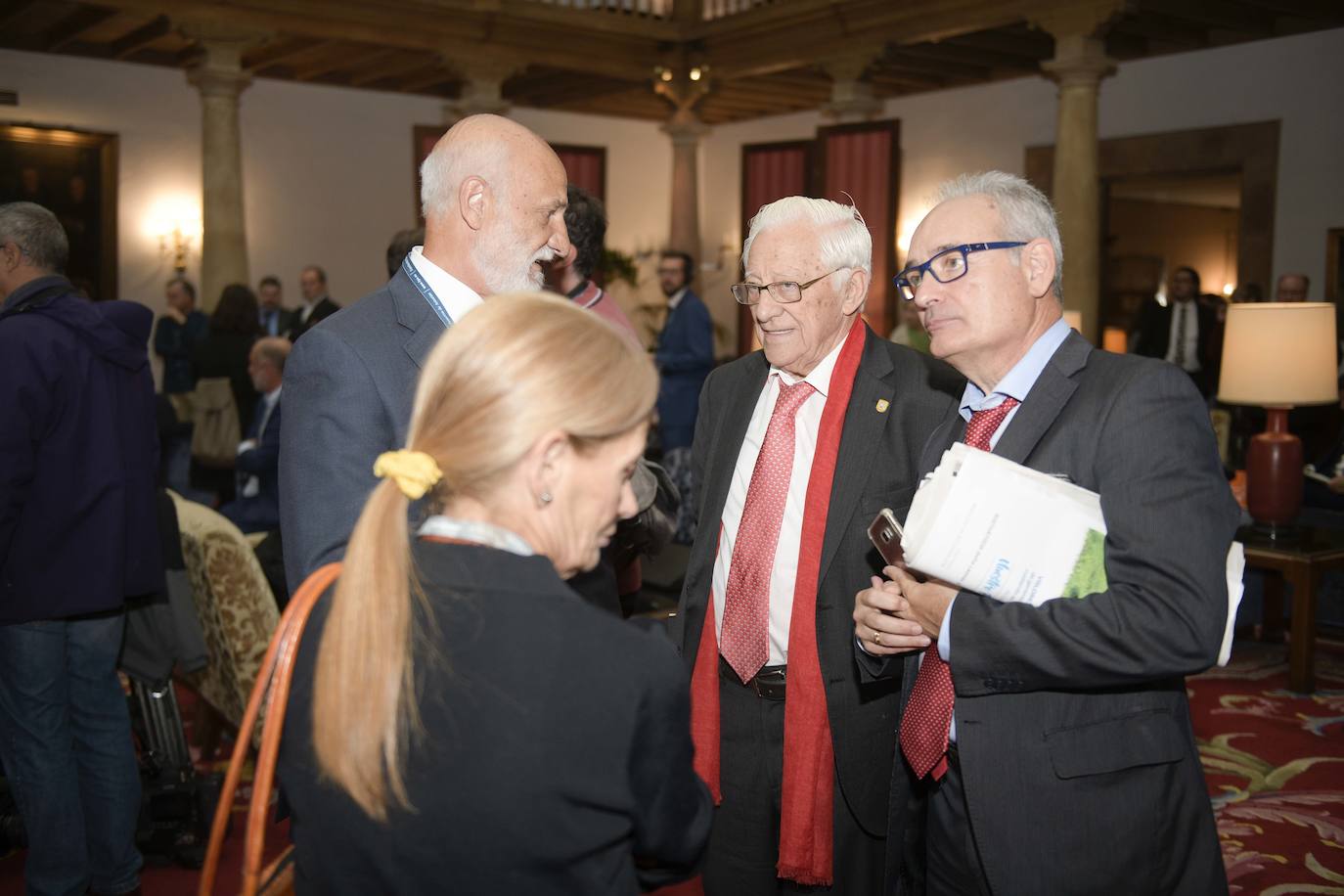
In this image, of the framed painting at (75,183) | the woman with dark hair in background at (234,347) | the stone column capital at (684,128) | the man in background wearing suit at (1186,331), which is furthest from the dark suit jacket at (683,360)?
the framed painting at (75,183)

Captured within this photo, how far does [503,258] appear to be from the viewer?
201 cm

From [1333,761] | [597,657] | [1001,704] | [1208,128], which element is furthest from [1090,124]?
[597,657]

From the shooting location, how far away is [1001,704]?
1762 millimetres

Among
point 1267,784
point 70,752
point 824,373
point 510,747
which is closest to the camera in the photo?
point 510,747

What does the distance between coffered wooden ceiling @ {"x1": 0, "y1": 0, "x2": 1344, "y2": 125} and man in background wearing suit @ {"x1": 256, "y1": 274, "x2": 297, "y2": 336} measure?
2.29 meters

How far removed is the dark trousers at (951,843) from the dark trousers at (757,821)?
26 centimetres

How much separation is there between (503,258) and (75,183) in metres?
11.5

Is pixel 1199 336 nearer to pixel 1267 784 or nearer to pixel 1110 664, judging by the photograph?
pixel 1267 784

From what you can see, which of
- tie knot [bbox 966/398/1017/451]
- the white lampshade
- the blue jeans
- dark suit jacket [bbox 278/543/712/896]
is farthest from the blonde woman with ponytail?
the white lampshade

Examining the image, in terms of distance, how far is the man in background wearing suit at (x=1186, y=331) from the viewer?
34.5 ft

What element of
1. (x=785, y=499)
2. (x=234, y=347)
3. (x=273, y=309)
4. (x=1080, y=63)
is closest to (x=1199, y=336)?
(x=1080, y=63)

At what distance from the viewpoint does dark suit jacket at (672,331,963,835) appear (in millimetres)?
2258

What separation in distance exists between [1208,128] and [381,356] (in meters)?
11.1

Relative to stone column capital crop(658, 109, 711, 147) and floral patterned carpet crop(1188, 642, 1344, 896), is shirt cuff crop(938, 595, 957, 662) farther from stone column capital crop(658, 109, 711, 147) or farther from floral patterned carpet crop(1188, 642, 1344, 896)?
stone column capital crop(658, 109, 711, 147)
